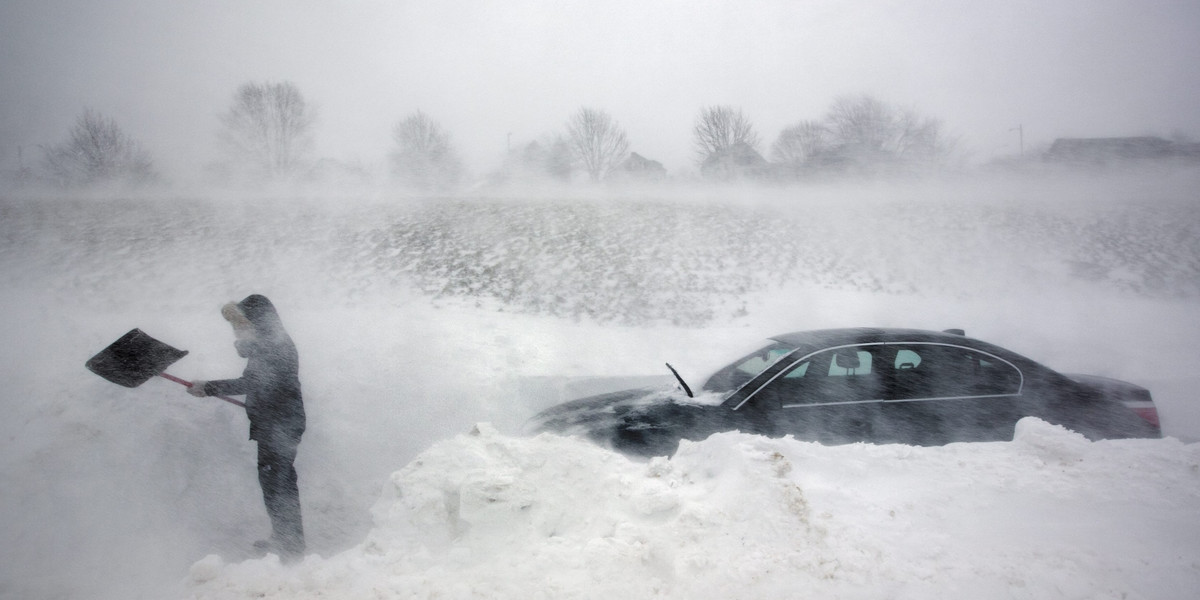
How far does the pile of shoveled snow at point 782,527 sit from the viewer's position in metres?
1.82

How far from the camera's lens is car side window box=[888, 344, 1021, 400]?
3504 mm

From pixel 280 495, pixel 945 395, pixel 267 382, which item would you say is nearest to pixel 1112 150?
pixel 945 395

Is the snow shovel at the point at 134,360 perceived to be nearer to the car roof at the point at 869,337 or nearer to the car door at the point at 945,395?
the car roof at the point at 869,337

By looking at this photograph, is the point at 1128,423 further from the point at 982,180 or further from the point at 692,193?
the point at 982,180

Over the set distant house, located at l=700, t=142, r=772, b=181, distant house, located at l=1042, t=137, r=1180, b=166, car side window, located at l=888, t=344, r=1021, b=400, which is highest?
distant house, located at l=700, t=142, r=772, b=181

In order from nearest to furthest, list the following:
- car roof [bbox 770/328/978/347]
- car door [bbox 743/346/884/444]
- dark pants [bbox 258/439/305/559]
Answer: dark pants [bbox 258/439/305/559]
car door [bbox 743/346/884/444]
car roof [bbox 770/328/978/347]

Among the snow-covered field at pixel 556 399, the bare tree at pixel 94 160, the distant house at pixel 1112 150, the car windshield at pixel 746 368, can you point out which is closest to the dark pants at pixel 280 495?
the snow-covered field at pixel 556 399

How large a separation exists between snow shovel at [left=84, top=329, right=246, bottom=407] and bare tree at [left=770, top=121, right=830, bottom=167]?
2263 cm

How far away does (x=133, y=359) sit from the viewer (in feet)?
11.0

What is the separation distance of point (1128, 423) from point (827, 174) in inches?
753

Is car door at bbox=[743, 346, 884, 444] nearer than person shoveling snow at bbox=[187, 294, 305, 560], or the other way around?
person shoveling snow at bbox=[187, 294, 305, 560]

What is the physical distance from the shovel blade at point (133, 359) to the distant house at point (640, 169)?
2005 centimetres

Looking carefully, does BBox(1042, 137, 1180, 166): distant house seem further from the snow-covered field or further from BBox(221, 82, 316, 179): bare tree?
BBox(221, 82, 316, 179): bare tree

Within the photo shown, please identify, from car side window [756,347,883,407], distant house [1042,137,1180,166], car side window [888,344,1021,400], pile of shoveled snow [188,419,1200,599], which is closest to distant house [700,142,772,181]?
distant house [1042,137,1180,166]
